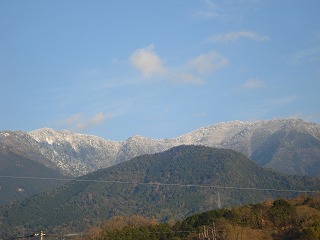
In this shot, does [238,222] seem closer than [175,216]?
Yes

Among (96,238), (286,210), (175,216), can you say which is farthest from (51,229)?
→ (286,210)

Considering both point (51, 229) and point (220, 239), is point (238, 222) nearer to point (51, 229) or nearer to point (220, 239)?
point (220, 239)

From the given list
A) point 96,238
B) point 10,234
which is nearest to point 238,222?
point 96,238

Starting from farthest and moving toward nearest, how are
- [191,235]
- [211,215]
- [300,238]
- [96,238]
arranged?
[96,238] < [211,215] < [191,235] < [300,238]

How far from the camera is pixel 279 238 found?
290 feet

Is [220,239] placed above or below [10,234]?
below

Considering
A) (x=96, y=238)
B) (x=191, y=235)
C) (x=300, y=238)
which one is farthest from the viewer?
(x=96, y=238)

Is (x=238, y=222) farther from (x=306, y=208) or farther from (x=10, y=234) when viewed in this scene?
(x=10, y=234)

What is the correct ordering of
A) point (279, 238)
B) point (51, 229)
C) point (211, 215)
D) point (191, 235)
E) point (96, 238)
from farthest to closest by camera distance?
point (51, 229) → point (96, 238) → point (211, 215) → point (191, 235) → point (279, 238)

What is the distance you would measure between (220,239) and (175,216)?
374 feet

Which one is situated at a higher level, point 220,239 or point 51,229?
point 51,229

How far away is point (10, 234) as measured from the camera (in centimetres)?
19575

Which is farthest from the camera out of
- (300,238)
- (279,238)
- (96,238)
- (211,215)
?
(96,238)

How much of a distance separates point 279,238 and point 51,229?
119034 millimetres
